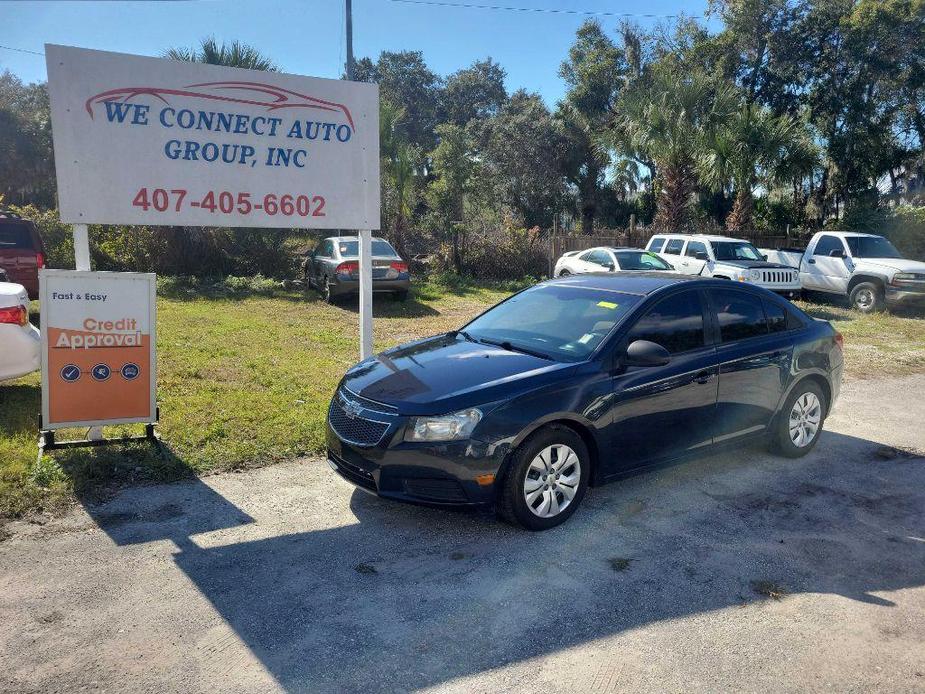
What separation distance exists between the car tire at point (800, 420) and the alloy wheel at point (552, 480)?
7.44 feet

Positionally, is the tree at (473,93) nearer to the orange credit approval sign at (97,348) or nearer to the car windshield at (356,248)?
the car windshield at (356,248)

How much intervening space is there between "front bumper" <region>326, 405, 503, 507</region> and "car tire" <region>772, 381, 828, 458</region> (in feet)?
9.48

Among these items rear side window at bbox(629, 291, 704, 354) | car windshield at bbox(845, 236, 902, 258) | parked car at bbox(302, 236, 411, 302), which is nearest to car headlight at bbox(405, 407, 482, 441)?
rear side window at bbox(629, 291, 704, 354)

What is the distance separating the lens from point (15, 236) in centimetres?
1155

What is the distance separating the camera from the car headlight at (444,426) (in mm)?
4164

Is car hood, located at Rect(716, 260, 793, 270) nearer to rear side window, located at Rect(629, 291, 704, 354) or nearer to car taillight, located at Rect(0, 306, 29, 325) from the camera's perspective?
rear side window, located at Rect(629, 291, 704, 354)

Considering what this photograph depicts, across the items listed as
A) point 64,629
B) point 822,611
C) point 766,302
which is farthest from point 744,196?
point 64,629

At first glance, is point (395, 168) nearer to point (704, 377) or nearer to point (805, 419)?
point (805, 419)

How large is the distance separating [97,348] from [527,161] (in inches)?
1026

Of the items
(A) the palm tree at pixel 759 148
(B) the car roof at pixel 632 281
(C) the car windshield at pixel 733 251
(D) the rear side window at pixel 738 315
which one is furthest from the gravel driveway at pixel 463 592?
(A) the palm tree at pixel 759 148

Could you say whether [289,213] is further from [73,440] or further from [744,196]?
[744,196]

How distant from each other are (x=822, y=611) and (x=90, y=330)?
16.9 ft

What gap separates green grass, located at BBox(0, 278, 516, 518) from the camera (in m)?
5.04

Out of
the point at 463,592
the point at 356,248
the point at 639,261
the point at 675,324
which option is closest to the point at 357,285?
the point at 356,248
